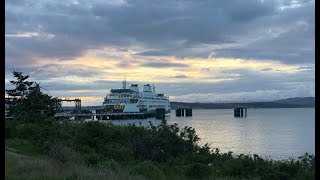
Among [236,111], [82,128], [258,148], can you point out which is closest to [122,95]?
[236,111]

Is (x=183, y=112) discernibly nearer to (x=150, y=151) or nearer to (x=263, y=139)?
(x=263, y=139)

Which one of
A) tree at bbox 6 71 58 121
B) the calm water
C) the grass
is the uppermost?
tree at bbox 6 71 58 121

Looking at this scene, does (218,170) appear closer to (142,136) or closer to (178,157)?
→ (178,157)

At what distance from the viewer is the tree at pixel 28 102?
116 ft

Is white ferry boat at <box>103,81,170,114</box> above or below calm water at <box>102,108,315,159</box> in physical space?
above

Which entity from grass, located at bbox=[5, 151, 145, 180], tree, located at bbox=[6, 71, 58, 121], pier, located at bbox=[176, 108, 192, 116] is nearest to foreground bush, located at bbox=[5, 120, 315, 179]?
grass, located at bbox=[5, 151, 145, 180]

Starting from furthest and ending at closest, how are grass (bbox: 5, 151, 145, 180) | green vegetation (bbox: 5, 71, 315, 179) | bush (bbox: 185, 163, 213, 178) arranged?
bush (bbox: 185, 163, 213, 178) → green vegetation (bbox: 5, 71, 315, 179) → grass (bbox: 5, 151, 145, 180)

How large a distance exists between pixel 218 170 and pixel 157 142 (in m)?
6.50

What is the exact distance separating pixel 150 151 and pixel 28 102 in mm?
17053

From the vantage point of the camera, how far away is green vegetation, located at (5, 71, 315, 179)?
13008 millimetres

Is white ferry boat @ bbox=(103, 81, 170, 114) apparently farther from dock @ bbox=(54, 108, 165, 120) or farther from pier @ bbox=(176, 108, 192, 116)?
pier @ bbox=(176, 108, 192, 116)

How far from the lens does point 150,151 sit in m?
22.7

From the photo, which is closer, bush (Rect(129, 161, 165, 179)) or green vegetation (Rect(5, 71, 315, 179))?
green vegetation (Rect(5, 71, 315, 179))

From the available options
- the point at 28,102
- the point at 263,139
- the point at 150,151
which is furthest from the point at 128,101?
the point at 150,151
